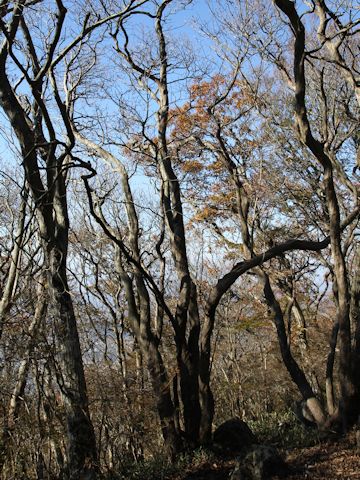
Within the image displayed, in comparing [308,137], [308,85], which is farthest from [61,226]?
[308,85]

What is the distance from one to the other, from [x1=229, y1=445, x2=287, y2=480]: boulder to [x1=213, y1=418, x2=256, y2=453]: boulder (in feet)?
6.23

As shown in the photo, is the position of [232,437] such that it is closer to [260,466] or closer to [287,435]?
[287,435]

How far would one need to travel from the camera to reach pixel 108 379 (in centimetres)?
688

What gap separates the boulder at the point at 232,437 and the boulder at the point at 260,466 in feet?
6.23

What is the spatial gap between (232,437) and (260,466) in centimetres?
228

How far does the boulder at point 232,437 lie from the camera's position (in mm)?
6973

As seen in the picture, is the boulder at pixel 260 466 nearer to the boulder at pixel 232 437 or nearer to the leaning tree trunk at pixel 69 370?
the leaning tree trunk at pixel 69 370

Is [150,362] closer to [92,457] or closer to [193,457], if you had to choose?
[193,457]

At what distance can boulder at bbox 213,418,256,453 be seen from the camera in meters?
6.97

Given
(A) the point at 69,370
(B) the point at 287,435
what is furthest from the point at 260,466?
(B) the point at 287,435

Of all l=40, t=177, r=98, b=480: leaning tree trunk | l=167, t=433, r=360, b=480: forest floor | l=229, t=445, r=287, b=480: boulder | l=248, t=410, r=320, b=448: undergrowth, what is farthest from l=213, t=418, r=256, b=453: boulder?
l=40, t=177, r=98, b=480: leaning tree trunk

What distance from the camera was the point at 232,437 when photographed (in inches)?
280

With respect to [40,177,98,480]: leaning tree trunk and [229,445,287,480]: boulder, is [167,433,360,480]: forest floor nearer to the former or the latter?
[229,445,287,480]: boulder

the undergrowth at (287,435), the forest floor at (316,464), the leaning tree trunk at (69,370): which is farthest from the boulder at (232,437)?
the leaning tree trunk at (69,370)
